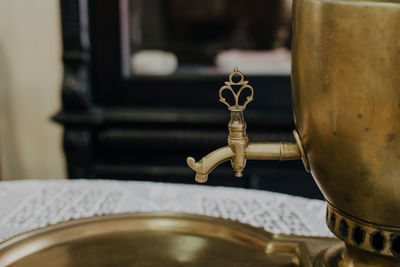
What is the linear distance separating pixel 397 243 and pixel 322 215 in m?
0.25

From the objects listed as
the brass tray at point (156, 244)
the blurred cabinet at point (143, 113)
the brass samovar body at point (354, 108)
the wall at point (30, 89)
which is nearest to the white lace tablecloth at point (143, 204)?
the brass tray at point (156, 244)

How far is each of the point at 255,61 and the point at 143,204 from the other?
3.77 ft

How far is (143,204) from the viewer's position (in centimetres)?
67

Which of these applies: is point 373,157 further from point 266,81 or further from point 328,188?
point 266,81

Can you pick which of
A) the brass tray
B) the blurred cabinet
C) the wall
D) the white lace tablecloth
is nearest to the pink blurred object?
the blurred cabinet

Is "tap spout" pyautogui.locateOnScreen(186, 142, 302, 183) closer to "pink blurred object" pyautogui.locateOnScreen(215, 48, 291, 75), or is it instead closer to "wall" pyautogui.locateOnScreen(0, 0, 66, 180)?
"pink blurred object" pyautogui.locateOnScreen(215, 48, 291, 75)

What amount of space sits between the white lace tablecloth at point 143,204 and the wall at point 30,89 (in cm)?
113

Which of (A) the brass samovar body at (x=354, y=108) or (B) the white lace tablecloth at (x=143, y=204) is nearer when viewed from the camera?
(A) the brass samovar body at (x=354, y=108)

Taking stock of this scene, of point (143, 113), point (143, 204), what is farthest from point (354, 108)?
point (143, 113)

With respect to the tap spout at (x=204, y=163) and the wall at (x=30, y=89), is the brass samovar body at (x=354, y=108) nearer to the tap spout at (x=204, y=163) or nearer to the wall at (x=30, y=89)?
the tap spout at (x=204, y=163)

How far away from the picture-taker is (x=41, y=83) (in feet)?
5.89

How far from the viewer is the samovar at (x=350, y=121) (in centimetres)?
34

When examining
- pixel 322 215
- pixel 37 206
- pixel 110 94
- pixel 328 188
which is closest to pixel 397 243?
pixel 328 188

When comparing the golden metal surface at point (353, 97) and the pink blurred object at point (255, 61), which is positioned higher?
the golden metal surface at point (353, 97)
